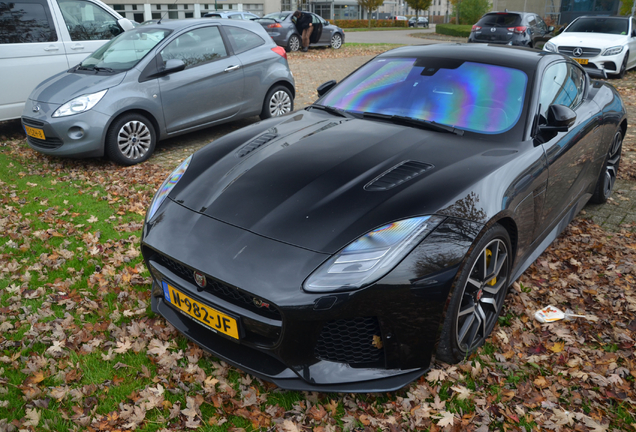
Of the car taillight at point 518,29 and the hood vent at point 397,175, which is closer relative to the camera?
the hood vent at point 397,175

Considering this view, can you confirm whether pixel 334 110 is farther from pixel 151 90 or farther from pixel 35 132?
pixel 35 132

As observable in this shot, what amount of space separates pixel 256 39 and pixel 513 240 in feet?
18.7

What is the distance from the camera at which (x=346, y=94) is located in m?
3.88

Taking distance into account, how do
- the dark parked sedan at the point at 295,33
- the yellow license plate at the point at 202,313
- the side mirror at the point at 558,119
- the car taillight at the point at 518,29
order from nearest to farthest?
the yellow license plate at the point at 202,313, the side mirror at the point at 558,119, the car taillight at the point at 518,29, the dark parked sedan at the point at 295,33

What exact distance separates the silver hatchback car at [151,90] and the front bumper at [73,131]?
0.01 metres

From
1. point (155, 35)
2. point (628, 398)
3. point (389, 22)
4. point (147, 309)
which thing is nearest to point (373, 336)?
point (628, 398)

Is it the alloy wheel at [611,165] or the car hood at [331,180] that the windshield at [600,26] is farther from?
the car hood at [331,180]

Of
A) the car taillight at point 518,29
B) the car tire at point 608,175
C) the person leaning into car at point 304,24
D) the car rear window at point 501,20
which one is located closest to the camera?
the car tire at point 608,175

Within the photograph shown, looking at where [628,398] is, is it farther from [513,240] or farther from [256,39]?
[256,39]

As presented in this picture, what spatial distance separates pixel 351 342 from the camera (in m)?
2.29

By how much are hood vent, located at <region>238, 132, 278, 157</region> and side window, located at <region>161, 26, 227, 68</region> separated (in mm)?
3665

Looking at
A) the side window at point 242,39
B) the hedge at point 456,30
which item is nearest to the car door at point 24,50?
the side window at point 242,39

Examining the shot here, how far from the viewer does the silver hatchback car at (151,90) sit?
19.2 feet

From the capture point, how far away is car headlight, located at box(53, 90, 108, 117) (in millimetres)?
5820
